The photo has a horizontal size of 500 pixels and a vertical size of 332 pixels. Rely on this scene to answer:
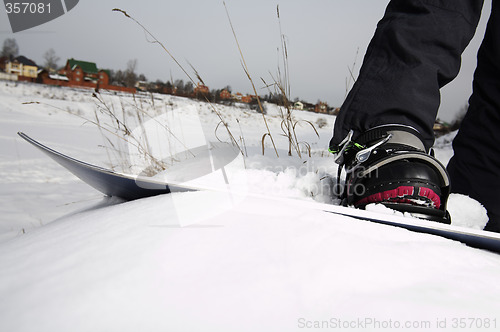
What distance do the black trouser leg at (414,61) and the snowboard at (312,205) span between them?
0.38m

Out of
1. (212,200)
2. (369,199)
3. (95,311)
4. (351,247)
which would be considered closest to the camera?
(95,311)

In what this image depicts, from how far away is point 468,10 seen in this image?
2.81 ft

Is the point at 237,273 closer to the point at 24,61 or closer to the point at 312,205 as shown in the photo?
the point at 312,205

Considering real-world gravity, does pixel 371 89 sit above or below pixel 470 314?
above

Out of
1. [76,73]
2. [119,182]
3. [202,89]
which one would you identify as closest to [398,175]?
[119,182]

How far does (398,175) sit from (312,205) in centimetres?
30

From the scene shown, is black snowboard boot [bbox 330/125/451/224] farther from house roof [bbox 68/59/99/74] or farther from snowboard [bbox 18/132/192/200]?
house roof [bbox 68/59/99/74]

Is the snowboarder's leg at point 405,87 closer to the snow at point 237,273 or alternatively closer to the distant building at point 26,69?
the snow at point 237,273

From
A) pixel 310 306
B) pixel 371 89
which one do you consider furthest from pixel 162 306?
pixel 371 89

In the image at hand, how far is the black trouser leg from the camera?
83cm

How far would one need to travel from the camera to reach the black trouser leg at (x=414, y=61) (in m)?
0.83

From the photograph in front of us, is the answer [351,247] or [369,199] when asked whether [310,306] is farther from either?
[369,199]

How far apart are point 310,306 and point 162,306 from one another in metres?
0.18

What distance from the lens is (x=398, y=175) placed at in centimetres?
75
